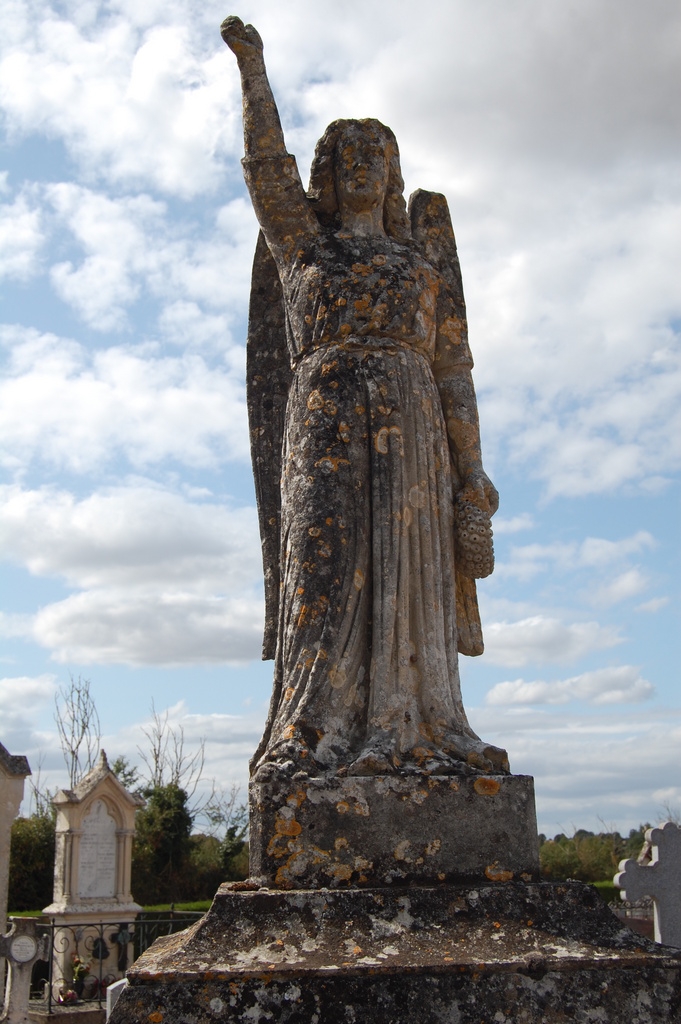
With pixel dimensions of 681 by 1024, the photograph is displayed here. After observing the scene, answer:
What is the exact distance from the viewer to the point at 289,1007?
341 cm

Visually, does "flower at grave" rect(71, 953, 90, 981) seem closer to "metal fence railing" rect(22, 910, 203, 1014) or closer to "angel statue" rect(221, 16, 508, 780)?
"metal fence railing" rect(22, 910, 203, 1014)

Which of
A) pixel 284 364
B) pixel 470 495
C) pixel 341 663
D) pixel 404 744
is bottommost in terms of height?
pixel 404 744

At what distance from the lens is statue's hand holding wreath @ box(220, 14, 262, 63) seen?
531 cm

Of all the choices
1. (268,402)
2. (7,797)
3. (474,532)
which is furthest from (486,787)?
(7,797)

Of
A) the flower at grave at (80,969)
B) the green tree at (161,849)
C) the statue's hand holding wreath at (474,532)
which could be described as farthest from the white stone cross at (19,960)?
the green tree at (161,849)

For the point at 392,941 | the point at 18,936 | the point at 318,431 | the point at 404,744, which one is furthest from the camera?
the point at 18,936

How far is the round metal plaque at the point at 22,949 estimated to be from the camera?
11773 mm

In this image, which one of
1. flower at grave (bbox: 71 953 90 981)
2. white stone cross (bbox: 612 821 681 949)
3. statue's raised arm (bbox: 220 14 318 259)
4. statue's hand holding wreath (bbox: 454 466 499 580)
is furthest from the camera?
flower at grave (bbox: 71 953 90 981)

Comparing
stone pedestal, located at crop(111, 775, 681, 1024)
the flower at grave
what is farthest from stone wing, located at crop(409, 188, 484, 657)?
the flower at grave

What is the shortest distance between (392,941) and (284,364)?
3.13 m

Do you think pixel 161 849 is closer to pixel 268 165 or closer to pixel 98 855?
pixel 98 855

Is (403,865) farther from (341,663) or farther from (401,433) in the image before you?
(401,433)

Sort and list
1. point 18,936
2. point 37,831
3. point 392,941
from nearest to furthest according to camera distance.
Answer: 1. point 392,941
2. point 18,936
3. point 37,831

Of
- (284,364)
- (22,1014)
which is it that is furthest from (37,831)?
(284,364)
